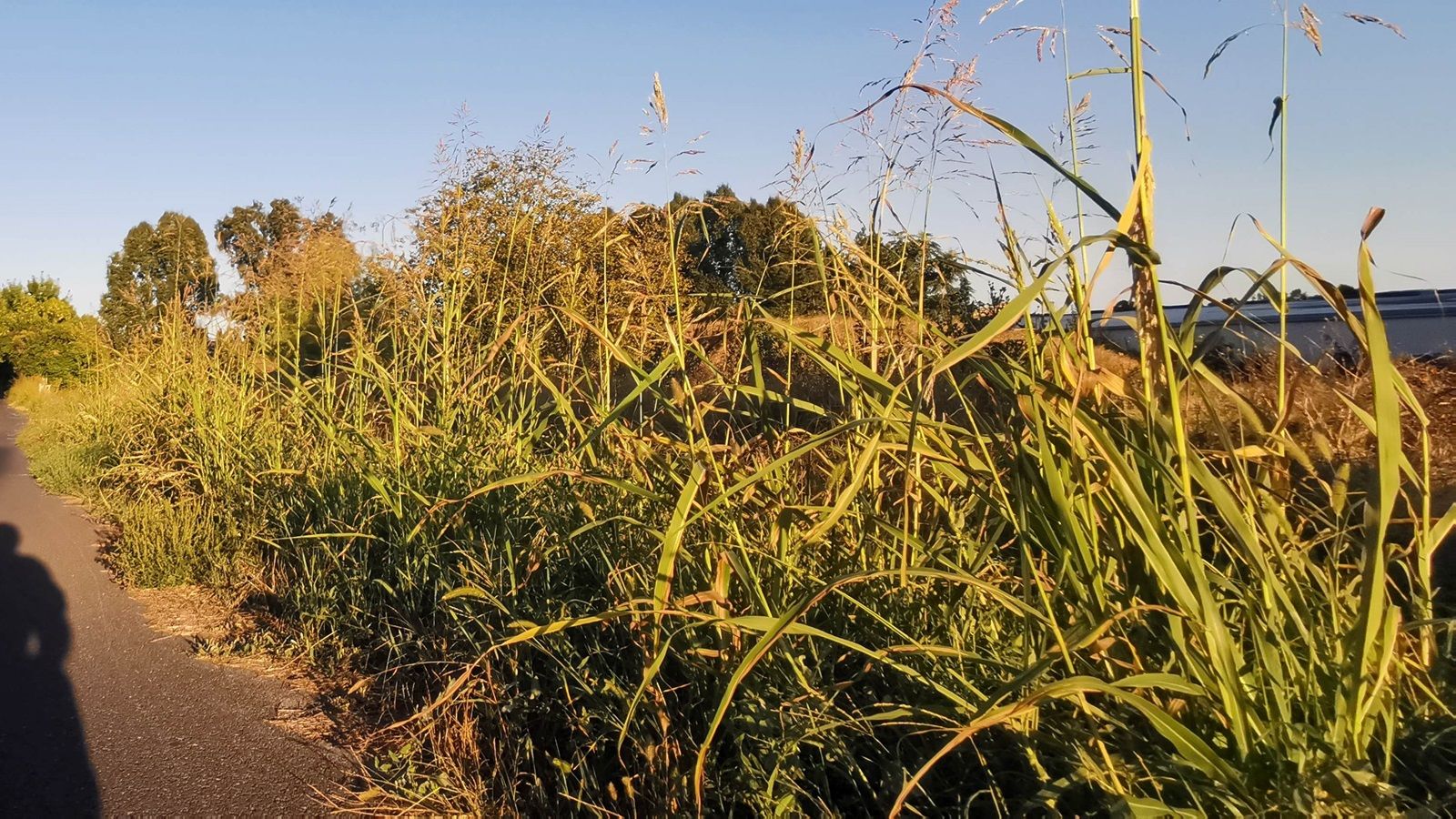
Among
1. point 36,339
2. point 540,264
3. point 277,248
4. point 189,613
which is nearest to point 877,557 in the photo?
point 540,264

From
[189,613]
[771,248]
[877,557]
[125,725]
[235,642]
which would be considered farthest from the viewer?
[189,613]

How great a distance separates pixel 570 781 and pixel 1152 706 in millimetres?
2217

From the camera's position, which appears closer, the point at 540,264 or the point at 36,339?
the point at 540,264

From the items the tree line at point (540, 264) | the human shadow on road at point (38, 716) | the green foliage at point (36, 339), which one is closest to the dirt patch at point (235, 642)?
the human shadow on road at point (38, 716)

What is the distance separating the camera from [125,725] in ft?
15.4

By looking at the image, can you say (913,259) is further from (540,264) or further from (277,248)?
(277,248)

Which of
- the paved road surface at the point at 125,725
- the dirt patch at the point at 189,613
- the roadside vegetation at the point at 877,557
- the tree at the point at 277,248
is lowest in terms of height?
the paved road surface at the point at 125,725

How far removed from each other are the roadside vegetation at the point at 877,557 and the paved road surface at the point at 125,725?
42cm

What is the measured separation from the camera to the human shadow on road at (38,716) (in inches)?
156

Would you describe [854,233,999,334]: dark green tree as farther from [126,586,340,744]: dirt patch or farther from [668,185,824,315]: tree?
[126,586,340,744]: dirt patch

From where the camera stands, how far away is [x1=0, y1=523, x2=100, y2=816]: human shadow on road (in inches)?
156

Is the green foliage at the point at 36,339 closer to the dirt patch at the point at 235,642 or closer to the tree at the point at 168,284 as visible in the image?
the tree at the point at 168,284

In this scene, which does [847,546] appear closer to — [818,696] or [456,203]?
[818,696]

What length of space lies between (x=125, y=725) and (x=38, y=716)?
478 millimetres
